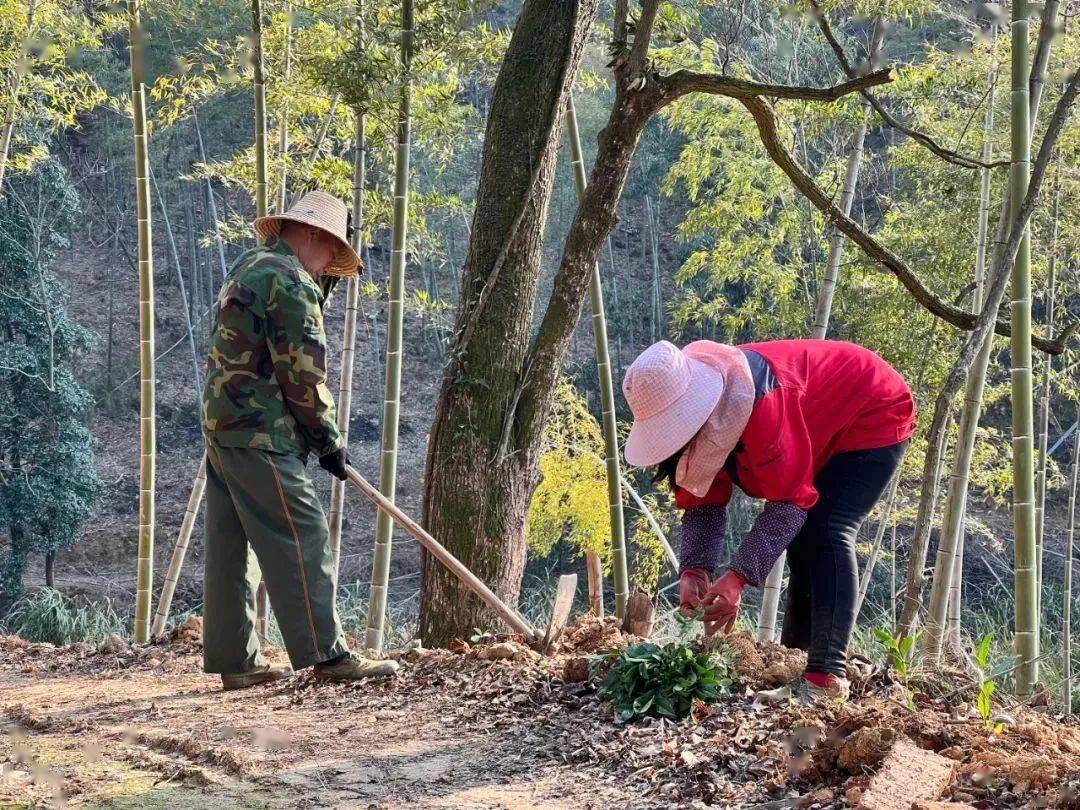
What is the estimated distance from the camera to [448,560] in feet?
13.5

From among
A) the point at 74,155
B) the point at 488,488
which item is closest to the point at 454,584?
the point at 488,488

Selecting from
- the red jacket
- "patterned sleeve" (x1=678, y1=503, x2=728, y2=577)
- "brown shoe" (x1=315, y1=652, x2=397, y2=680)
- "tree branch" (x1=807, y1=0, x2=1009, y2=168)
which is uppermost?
"tree branch" (x1=807, y1=0, x2=1009, y2=168)

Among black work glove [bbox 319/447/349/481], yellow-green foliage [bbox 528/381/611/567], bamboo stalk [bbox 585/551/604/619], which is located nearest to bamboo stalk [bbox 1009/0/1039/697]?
bamboo stalk [bbox 585/551/604/619]

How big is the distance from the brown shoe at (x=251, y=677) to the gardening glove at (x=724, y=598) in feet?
6.12

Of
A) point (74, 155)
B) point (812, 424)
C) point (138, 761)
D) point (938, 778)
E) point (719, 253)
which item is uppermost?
point (74, 155)

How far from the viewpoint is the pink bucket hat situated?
9.64ft

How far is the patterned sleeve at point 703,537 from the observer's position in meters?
3.24

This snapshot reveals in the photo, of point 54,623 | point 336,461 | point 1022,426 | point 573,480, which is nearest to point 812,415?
point 1022,426

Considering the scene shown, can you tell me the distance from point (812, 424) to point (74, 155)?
92.6 ft

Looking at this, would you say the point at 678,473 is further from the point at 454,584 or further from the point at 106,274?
the point at 106,274

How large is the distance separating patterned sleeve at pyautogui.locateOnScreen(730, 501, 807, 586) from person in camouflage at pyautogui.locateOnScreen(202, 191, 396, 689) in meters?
1.53

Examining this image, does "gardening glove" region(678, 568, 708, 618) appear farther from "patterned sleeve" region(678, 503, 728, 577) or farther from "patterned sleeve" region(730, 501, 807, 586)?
"patterned sleeve" region(730, 501, 807, 586)

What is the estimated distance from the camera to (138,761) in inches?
118

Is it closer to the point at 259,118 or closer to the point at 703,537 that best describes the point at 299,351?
the point at 703,537
